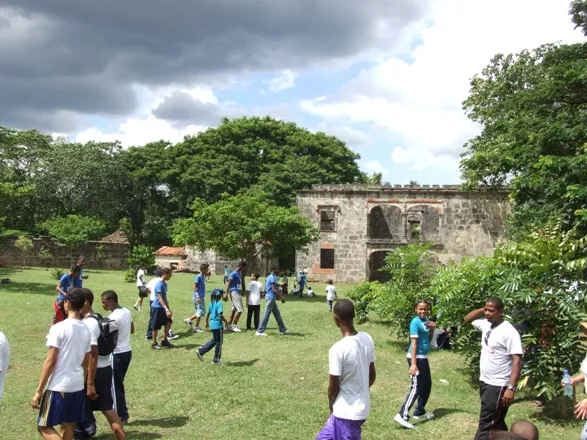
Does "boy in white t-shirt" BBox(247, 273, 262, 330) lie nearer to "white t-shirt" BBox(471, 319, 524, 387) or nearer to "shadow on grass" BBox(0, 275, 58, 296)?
"white t-shirt" BBox(471, 319, 524, 387)

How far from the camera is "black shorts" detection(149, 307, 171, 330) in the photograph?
1023 centimetres

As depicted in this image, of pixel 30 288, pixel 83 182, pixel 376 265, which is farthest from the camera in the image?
pixel 83 182

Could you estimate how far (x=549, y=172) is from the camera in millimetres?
15383

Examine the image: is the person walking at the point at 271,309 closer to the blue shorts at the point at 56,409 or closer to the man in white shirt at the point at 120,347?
the man in white shirt at the point at 120,347

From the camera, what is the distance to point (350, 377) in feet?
13.0

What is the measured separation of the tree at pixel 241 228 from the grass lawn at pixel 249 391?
901 centimetres

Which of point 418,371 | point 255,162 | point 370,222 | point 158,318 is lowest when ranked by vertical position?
point 418,371

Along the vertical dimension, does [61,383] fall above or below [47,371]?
below

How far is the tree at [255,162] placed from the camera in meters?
37.3

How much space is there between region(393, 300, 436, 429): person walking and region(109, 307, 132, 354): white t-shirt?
321 centimetres

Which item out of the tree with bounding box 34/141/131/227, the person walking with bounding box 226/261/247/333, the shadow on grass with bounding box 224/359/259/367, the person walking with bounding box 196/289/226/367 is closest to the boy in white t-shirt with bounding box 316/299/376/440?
the person walking with bounding box 196/289/226/367

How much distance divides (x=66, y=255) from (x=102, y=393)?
104 ft

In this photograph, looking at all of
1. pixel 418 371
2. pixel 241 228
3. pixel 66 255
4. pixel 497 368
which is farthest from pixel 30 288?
pixel 497 368

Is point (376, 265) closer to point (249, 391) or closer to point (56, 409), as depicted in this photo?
point (249, 391)
